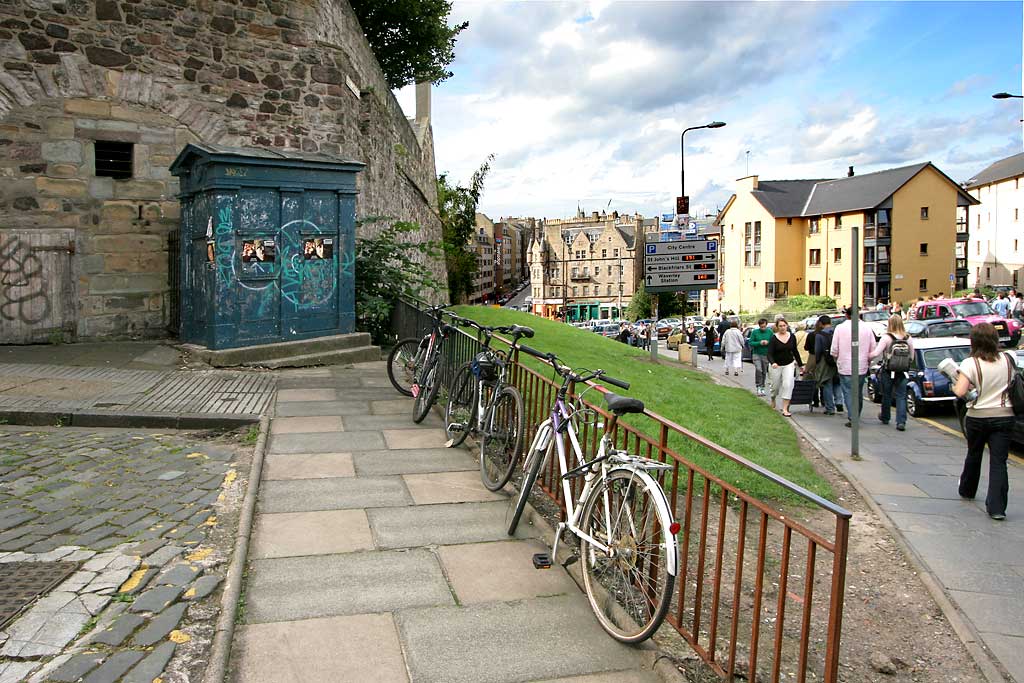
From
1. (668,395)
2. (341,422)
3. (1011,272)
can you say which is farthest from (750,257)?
(341,422)

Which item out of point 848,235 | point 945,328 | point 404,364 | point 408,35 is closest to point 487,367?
point 404,364

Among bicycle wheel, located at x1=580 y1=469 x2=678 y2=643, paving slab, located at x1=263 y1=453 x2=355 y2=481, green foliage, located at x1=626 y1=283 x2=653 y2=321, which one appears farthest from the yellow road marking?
green foliage, located at x1=626 y1=283 x2=653 y2=321

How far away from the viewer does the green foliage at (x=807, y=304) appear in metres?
60.8

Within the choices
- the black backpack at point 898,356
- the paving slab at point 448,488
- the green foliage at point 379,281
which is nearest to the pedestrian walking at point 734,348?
the black backpack at point 898,356

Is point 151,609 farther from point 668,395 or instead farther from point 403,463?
point 668,395

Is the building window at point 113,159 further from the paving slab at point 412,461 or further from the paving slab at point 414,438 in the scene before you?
the paving slab at point 412,461

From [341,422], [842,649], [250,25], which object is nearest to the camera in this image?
[842,649]

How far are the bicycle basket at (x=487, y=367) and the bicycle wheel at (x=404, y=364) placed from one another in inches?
101

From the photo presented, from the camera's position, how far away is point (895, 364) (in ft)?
41.6

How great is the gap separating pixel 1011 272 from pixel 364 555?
88.2m

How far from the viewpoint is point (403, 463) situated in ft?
21.8

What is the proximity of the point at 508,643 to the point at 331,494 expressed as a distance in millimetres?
2481

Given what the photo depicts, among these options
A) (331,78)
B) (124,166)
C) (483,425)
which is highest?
(331,78)

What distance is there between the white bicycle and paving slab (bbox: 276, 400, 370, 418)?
449cm
